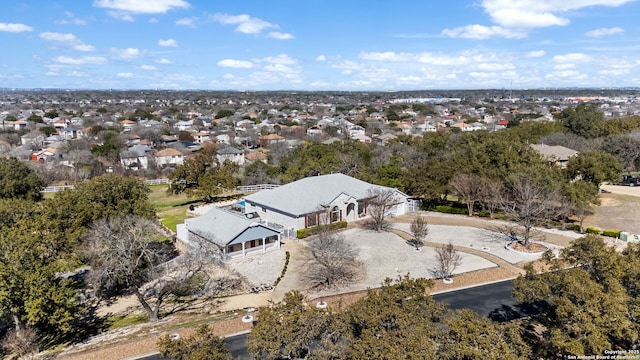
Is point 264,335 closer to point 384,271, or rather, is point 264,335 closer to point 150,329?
point 150,329

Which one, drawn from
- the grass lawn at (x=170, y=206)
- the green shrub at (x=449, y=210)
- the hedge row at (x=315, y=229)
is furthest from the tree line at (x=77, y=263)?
the green shrub at (x=449, y=210)

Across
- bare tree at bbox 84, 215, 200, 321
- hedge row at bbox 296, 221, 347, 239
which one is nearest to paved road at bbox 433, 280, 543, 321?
hedge row at bbox 296, 221, 347, 239

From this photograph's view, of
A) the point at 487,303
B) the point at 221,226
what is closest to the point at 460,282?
the point at 487,303

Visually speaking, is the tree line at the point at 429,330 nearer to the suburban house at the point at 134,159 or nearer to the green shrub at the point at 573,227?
Result: the green shrub at the point at 573,227

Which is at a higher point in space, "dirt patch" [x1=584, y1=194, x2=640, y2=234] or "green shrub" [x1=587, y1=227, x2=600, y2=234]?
"green shrub" [x1=587, y1=227, x2=600, y2=234]

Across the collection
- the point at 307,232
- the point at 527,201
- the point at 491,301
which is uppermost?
the point at 527,201

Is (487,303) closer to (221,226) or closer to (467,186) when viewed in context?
(467,186)

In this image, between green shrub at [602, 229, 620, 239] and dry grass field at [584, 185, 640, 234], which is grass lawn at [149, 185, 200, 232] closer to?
green shrub at [602, 229, 620, 239]
